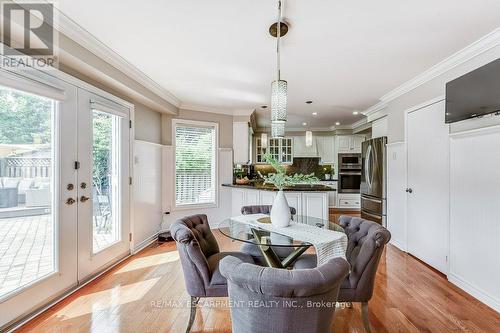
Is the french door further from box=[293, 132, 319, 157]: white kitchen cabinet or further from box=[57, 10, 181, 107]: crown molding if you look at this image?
box=[293, 132, 319, 157]: white kitchen cabinet

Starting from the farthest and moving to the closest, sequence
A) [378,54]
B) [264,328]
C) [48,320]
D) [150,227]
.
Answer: [150,227]
[378,54]
[48,320]
[264,328]

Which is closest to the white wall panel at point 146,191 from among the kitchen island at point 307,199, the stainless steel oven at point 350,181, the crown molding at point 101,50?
the crown molding at point 101,50

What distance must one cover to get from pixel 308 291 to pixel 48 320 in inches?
89.4

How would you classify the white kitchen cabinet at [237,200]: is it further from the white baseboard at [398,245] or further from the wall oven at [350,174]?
the wall oven at [350,174]

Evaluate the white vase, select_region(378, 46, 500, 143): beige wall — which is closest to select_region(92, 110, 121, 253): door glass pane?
the white vase

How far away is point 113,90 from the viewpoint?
323cm

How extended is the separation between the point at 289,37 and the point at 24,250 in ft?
9.73

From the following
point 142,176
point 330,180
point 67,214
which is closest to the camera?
point 67,214

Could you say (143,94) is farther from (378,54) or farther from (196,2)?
(378,54)

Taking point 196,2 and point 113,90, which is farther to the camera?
point 113,90

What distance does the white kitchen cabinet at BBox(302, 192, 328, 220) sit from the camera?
4.10 metres

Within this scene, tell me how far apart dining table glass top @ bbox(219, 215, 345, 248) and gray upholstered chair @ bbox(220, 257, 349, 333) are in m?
0.55

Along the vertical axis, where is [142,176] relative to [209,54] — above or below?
below

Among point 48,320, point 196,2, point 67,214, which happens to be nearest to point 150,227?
point 67,214
